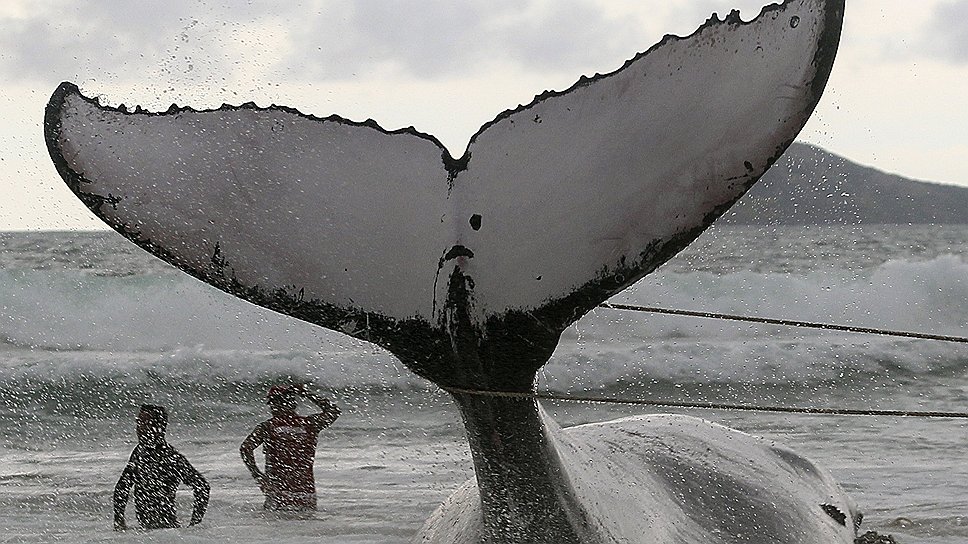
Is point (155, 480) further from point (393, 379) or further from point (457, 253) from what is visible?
point (393, 379)

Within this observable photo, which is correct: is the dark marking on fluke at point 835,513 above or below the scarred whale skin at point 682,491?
below

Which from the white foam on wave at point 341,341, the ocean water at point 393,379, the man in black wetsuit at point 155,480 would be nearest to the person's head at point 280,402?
the ocean water at point 393,379

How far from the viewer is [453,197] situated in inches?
110

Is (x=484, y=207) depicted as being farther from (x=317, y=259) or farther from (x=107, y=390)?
(x=107, y=390)

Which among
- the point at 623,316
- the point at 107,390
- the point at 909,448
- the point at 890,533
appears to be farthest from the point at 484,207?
the point at 623,316

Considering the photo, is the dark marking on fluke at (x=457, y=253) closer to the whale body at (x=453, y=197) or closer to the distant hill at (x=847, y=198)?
the whale body at (x=453, y=197)

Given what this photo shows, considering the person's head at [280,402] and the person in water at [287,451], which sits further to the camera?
the person's head at [280,402]

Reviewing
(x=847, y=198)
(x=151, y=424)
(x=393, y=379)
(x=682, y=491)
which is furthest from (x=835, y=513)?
(x=847, y=198)

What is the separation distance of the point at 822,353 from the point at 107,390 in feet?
35.0

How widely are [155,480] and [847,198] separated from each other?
27.1 metres

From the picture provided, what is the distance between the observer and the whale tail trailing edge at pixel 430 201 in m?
2.68

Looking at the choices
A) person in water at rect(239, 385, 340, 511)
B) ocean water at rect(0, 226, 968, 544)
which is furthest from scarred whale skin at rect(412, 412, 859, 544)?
person in water at rect(239, 385, 340, 511)

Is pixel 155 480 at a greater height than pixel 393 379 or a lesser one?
lesser

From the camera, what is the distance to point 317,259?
9.30 ft
